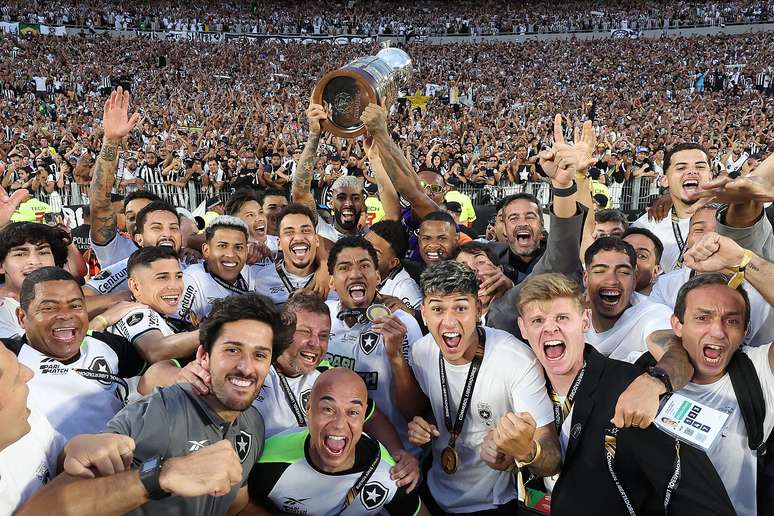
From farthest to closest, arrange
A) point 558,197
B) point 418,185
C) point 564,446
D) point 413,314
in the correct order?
point 418,185 → point 413,314 → point 558,197 → point 564,446

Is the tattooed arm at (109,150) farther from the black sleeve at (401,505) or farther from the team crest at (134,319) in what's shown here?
the black sleeve at (401,505)

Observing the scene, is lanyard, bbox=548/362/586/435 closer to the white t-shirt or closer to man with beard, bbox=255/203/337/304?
the white t-shirt

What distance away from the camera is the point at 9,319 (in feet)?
11.5

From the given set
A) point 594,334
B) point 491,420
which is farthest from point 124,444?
point 594,334

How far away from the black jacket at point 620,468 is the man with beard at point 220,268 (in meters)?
2.54

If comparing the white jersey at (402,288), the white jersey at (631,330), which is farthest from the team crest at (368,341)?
the white jersey at (631,330)

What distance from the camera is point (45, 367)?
2.79 metres

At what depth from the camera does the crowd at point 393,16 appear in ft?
113

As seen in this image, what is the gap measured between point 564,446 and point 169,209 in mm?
3428

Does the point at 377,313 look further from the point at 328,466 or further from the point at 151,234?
the point at 151,234

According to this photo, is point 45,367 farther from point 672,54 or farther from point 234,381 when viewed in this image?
point 672,54

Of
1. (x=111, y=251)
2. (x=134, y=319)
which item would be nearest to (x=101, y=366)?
(x=134, y=319)

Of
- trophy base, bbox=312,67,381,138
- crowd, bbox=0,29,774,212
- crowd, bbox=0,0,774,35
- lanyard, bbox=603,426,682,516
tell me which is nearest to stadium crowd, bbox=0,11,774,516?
lanyard, bbox=603,426,682,516

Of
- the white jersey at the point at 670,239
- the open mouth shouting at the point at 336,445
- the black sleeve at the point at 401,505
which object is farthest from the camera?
the white jersey at the point at 670,239
